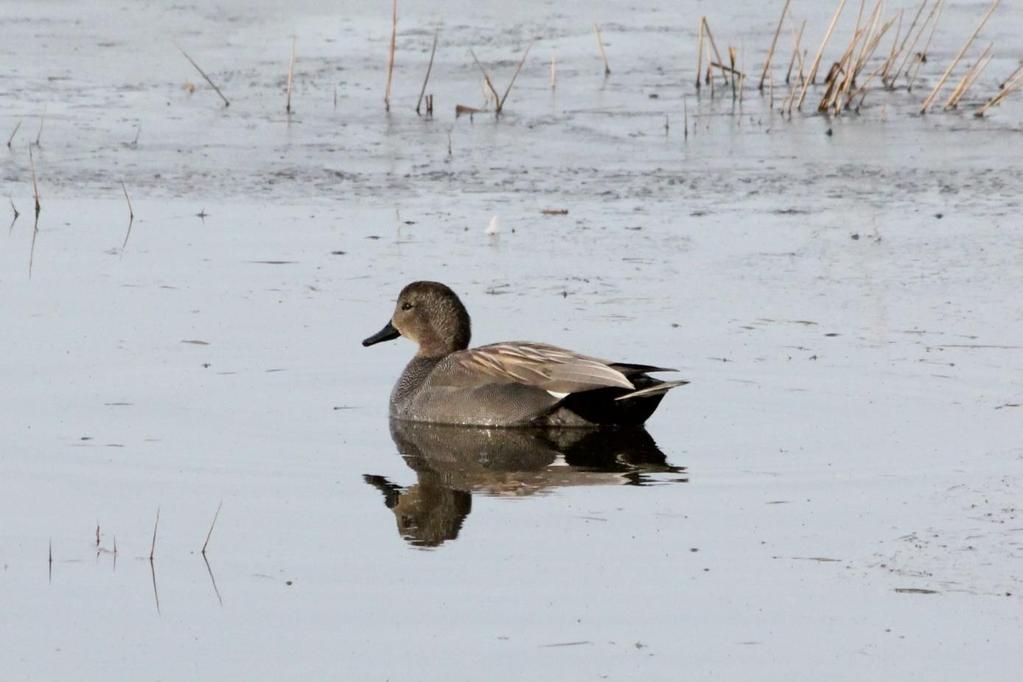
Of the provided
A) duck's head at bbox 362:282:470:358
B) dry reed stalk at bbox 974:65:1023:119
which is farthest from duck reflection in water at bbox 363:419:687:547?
dry reed stalk at bbox 974:65:1023:119

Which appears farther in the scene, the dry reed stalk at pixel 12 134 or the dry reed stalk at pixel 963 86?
the dry reed stalk at pixel 963 86

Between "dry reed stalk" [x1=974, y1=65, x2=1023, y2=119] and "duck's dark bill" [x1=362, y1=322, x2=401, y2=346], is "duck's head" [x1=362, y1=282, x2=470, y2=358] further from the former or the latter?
"dry reed stalk" [x1=974, y1=65, x2=1023, y2=119]

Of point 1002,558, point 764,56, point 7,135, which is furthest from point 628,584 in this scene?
point 764,56

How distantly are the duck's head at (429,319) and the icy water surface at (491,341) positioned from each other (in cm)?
30

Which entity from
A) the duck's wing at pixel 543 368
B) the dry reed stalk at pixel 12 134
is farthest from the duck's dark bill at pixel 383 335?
the dry reed stalk at pixel 12 134

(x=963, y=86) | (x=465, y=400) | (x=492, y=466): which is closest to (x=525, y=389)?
(x=465, y=400)

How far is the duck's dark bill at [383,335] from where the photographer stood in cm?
908

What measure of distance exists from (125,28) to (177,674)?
13550mm

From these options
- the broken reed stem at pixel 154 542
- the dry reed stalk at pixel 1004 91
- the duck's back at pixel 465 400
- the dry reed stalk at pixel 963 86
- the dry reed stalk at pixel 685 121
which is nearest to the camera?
the broken reed stem at pixel 154 542

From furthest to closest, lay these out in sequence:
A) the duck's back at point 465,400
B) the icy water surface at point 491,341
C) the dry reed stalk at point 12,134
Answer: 1. the dry reed stalk at point 12,134
2. the duck's back at point 465,400
3. the icy water surface at point 491,341

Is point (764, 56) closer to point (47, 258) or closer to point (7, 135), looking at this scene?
point (7, 135)

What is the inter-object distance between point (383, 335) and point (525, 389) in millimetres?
1083

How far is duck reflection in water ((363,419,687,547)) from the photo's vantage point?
6.67m

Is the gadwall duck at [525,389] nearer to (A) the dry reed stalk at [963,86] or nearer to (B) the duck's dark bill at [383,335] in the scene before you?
(B) the duck's dark bill at [383,335]
